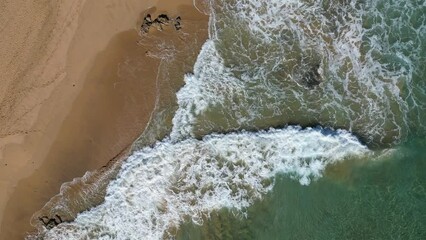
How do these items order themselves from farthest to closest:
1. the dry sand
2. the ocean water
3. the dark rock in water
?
the dark rock in water → the ocean water → the dry sand

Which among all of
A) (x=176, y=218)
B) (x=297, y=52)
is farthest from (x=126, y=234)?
(x=297, y=52)

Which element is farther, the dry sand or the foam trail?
the foam trail

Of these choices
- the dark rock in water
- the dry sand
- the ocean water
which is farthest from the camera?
the dark rock in water

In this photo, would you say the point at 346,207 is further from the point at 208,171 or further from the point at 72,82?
the point at 72,82

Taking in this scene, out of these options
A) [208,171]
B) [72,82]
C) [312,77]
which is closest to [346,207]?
[312,77]

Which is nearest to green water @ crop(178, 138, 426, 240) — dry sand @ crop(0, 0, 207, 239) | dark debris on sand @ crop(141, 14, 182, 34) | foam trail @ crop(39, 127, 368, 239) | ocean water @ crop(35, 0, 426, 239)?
ocean water @ crop(35, 0, 426, 239)

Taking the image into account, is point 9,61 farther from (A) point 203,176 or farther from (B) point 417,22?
(B) point 417,22

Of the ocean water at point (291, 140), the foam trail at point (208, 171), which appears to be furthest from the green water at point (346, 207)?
the foam trail at point (208, 171)

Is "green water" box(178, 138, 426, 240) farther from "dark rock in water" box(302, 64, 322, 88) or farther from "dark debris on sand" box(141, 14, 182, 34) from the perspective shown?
"dark debris on sand" box(141, 14, 182, 34)
